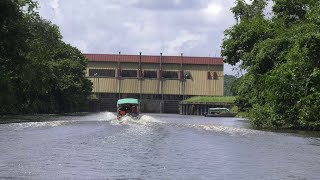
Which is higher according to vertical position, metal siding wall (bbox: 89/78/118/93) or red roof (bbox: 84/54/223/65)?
red roof (bbox: 84/54/223/65)

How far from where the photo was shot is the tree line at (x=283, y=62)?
44375 mm

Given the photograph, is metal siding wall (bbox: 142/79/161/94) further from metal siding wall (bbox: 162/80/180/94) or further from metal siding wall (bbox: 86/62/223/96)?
metal siding wall (bbox: 162/80/180/94)

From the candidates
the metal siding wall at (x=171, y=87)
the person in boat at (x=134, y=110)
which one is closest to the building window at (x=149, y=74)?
the metal siding wall at (x=171, y=87)

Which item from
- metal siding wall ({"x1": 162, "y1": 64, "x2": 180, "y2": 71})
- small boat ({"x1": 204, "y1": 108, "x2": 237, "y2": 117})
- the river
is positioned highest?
metal siding wall ({"x1": 162, "y1": 64, "x2": 180, "y2": 71})

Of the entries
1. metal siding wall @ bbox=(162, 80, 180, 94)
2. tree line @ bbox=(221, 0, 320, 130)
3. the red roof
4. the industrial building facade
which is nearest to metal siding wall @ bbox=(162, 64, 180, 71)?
the industrial building facade

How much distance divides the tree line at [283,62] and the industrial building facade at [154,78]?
68074mm

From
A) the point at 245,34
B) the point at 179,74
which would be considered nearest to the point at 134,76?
the point at 179,74

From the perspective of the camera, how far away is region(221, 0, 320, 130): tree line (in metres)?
44.4

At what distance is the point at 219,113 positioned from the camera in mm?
118812

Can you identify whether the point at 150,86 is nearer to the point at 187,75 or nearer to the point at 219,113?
the point at 187,75

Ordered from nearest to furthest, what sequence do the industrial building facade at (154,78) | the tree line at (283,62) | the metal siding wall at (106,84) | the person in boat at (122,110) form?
the tree line at (283,62), the person in boat at (122,110), the industrial building facade at (154,78), the metal siding wall at (106,84)

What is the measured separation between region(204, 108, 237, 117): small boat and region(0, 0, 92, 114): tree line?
26767 mm

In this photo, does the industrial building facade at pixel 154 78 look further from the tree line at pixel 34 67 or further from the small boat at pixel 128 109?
the small boat at pixel 128 109

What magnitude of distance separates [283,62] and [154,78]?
8693 cm
